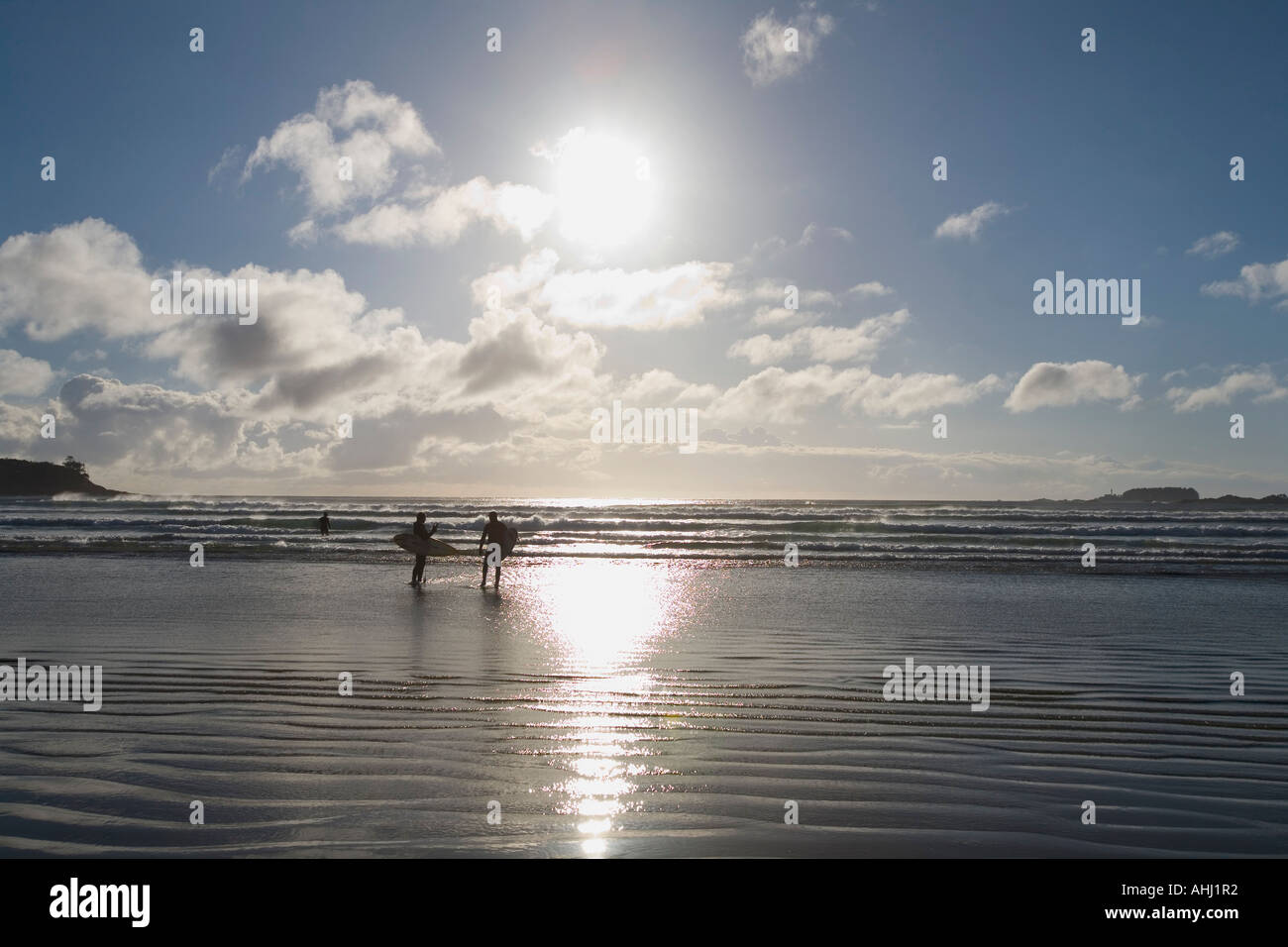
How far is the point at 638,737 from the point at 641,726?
0.38 metres

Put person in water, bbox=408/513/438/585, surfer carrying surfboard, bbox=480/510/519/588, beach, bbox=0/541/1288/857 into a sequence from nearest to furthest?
beach, bbox=0/541/1288/857 < person in water, bbox=408/513/438/585 < surfer carrying surfboard, bbox=480/510/519/588

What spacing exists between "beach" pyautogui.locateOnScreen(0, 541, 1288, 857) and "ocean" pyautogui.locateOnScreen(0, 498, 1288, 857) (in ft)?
0.11

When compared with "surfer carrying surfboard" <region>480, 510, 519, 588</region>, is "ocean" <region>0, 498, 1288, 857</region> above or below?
below

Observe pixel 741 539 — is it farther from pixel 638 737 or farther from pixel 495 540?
pixel 638 737

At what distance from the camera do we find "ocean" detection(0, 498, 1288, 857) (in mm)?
4953

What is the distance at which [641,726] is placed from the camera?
24.3 feet

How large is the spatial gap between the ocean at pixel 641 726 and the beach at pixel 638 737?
0.11 feet

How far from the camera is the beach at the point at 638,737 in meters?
4.92

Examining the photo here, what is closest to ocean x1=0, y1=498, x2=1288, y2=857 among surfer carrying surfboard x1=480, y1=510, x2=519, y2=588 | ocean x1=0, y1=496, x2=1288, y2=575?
surfer carrying surfboard x1=480, y1=510, x2=519, y2=588

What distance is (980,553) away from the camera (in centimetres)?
3369

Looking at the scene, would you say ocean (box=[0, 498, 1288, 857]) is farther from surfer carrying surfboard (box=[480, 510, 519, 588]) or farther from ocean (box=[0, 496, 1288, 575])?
ocean (box=[0, 496, 1288, 575])
